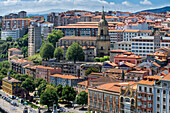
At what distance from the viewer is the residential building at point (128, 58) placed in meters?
59.3

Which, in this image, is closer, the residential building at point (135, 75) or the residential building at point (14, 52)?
the residential building at point (135, 75)

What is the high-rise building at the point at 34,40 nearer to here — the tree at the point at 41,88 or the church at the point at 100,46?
the church at the point at 100,46

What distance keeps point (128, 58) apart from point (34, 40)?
3473cm

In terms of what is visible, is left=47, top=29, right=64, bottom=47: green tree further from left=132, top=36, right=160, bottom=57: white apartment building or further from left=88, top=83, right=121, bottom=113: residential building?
left=88, top=83, right=121, bottom=113: residential building

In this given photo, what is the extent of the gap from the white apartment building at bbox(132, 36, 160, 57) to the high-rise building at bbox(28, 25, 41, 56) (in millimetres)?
29608

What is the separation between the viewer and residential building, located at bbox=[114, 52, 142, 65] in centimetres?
5928

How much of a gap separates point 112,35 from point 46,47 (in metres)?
13.0

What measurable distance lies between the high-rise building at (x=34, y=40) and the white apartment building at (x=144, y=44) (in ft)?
97.1

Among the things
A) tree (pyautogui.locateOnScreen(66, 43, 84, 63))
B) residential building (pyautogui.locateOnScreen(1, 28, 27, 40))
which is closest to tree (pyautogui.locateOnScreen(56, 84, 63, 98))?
tree (pyautogui.locateOnScreen(66, 43, 84, 63))

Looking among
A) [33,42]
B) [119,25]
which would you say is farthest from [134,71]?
[33,42]

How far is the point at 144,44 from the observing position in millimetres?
65250

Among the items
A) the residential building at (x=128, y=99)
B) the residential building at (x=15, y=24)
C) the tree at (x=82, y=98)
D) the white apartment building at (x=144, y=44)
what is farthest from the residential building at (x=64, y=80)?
the residential building at (x=15, y=24)

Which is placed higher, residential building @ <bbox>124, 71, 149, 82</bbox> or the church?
the church

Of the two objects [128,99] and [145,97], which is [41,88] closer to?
[128,99]
